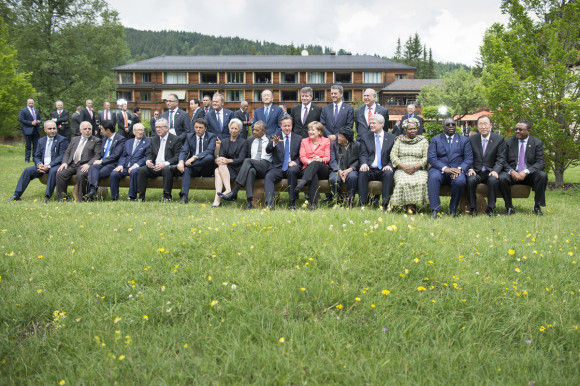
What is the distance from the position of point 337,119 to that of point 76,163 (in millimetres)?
6373

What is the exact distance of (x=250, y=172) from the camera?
8.93m

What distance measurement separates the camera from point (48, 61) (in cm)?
3625

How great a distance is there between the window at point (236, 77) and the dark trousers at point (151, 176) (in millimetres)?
59150

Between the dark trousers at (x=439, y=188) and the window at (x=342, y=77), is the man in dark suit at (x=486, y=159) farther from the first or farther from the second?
the window at (x=342, y=77)

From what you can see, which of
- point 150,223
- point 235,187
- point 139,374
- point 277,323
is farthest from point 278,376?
point 235,187

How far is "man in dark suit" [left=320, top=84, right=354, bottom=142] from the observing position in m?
9.68

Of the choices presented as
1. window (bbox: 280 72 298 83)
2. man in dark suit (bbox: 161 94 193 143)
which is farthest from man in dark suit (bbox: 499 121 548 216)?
window (bbox: 280 72 298 83)

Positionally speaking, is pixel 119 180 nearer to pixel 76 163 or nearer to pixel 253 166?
pixel 76 163

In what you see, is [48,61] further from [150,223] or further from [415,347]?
[415,347]

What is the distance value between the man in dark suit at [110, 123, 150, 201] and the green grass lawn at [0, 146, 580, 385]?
406cm

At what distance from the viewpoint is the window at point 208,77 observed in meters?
66.7

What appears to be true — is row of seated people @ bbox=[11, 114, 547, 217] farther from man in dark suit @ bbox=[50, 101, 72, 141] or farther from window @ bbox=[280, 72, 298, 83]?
window @ bbox=[280, 72, 298, 83]

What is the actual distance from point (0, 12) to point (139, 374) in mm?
42213

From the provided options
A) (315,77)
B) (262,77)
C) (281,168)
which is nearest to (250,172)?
(281,168)
